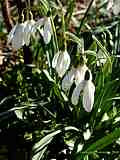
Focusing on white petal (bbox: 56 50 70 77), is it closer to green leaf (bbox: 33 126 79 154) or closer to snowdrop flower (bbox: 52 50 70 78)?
snowdrop flower (bbox: 52 50 70 78)

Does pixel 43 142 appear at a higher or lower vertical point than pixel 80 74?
lower

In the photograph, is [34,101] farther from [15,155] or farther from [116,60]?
[116,60]

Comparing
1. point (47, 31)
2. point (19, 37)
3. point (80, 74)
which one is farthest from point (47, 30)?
point (80, 74)

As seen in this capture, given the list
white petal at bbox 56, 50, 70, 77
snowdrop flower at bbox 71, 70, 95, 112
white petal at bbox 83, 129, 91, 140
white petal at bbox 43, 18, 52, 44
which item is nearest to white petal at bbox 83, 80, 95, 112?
snowdrop flower at bbox 71, 70, 95, 112

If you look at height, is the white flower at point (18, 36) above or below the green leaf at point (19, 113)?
above

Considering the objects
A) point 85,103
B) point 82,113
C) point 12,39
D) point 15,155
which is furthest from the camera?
point 15,155

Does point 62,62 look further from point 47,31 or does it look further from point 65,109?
point 65,109

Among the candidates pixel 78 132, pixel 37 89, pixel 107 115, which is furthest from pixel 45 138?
A: pixel 37 89

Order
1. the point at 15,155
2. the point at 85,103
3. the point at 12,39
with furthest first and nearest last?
the point at 15,155, the point at 12,39, the point at 85,103

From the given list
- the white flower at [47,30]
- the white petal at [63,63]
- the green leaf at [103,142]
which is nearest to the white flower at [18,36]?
the white flower at [47,30]

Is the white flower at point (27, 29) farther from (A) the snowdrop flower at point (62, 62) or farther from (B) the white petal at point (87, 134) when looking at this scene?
(B) the white petal at point (87, 134)

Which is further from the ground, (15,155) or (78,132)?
(78,132)
